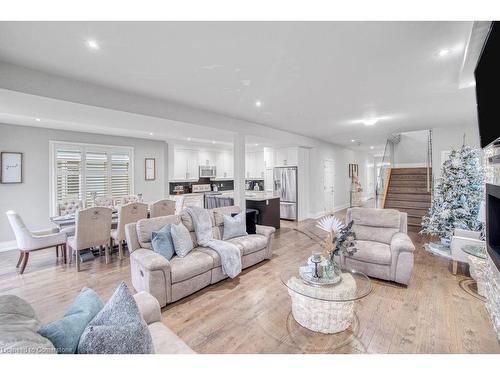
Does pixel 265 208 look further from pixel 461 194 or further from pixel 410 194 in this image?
pixel 410 194

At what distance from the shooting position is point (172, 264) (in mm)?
2762

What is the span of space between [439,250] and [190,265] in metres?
4.32

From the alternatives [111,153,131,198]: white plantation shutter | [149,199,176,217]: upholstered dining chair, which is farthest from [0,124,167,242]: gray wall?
[149,199,176,217]: upholstered dining chair

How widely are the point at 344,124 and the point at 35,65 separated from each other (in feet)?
17.9

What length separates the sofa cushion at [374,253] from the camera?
10.1ft

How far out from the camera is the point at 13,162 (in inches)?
191

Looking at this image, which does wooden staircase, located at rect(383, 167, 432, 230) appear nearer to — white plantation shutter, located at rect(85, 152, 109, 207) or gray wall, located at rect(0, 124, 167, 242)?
white plantation shutter, located at rect(85, 152, 109, 207)

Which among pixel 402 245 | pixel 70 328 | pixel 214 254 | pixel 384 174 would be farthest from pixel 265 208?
pixel 70 328

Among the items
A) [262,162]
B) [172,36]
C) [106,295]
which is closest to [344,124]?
[262,162]

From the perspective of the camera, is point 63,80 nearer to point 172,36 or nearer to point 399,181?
point 172,36

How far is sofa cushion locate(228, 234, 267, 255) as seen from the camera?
355cm

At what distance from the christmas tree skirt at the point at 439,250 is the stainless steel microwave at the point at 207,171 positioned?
21.4 ft

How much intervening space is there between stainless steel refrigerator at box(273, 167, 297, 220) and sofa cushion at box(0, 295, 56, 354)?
22.0ft

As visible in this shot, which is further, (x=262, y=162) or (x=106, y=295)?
(x=262, y=162)
